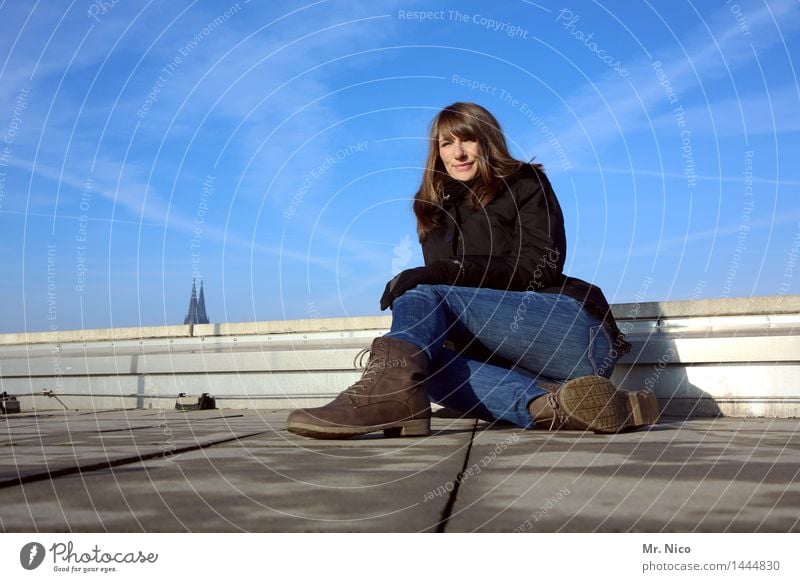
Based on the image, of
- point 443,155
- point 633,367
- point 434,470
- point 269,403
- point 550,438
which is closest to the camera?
point 434,470

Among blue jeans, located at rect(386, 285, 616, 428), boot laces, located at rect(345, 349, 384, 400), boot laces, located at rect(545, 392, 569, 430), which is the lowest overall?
boot laces, located at rect(545, 392, 569, 430)

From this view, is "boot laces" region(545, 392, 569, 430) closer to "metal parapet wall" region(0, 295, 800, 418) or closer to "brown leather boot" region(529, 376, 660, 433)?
"brown leather boot" region(529, 376, 660, 433)

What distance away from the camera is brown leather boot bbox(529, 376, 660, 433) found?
2369 mm

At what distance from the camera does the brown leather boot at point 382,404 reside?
7.38 ft

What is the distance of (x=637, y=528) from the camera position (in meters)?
1.09

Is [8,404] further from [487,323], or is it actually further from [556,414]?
[556,414]

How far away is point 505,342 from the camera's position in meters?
2.75

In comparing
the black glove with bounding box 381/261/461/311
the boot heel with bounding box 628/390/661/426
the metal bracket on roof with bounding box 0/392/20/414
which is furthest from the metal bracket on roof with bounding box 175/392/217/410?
the boot heel with bounding box 628/390/661/426

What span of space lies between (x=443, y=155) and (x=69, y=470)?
6.65 ft

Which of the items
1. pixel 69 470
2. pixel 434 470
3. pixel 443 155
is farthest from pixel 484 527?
pixel 443 155

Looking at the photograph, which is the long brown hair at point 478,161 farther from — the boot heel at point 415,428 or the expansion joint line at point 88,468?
the expansion joint line at point 88,468

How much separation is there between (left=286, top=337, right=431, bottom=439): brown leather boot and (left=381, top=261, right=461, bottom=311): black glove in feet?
0.95

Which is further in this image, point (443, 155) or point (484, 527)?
point (443, 155)
